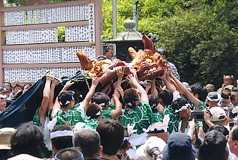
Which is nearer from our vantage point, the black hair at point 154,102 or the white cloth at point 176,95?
the black hair at point 154,102

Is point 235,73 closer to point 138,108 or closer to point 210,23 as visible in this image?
point 210,23

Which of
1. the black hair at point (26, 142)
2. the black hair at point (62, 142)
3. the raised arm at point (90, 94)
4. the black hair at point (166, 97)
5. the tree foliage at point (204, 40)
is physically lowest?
the tree foliage at point (204, 40)

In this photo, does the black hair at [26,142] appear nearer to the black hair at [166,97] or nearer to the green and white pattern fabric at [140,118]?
the green and white pattern fabric at [140,118]

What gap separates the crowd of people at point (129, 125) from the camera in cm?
501

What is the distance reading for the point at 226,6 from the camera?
22.4 m

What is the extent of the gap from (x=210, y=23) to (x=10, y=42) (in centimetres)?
870

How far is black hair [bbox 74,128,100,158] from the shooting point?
16.3 feet

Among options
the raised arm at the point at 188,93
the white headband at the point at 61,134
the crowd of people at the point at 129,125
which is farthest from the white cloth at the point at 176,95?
the white headband at the point at 61,134

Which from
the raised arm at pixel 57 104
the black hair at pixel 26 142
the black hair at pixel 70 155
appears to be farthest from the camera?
the raised arm at pixel 57 104

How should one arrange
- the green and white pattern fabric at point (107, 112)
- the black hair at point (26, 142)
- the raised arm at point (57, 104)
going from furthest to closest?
the raised arm at point (57, 104) < the green and white pattern fabric at point (107, 112) < the black hair at point (26, 142)

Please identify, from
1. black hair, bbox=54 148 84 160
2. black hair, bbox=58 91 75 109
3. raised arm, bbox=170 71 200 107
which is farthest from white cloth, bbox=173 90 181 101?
A: black hair, bbox=54 148 84 160

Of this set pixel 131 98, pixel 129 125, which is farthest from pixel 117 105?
pixel 129 125

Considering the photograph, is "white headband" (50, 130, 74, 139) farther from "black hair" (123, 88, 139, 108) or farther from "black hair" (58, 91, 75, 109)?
"black hair" (58, 91, 75, 109)

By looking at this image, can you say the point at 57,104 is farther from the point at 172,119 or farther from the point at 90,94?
the point at 172,119
